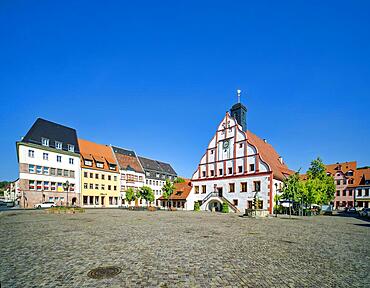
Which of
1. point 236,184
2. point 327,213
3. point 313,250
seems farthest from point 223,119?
point 313,250

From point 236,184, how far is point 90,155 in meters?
35.9

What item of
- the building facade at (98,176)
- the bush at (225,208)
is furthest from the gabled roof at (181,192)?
the building facade at (98,176)

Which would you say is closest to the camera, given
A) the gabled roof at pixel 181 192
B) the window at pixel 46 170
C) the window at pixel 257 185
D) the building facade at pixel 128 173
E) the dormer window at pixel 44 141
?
the window at pixel 257 185

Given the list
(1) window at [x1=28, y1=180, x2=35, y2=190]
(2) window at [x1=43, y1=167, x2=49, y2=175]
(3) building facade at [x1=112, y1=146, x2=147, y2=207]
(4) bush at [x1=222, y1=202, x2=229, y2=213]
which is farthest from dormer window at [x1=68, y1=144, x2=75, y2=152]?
(4) bush at [x1=222, y1=202, x2=229, y2=213]

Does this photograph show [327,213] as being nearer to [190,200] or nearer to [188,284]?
[190,200]

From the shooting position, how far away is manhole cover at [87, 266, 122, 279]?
21.5ft

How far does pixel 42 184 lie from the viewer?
48062 millimetres

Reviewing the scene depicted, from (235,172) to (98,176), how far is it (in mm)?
33596

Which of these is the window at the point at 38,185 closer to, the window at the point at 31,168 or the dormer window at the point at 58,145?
the window at the point at 31,168

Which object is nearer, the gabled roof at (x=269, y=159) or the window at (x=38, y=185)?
the gabled roof at (x=269, y=159)

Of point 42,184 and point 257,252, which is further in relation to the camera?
point 42,184

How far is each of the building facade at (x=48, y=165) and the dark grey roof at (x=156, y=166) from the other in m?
21.4

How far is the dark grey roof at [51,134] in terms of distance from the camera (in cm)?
4844

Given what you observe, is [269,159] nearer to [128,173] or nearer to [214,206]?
[214,206]
